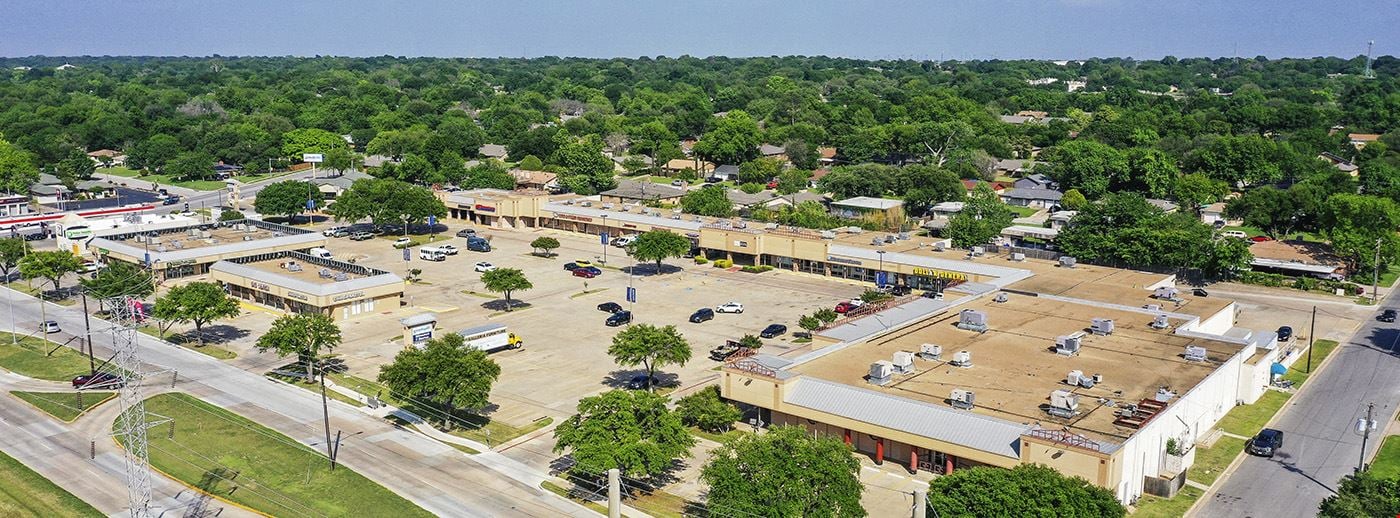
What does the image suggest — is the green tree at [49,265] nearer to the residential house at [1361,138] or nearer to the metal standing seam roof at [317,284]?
the metal standing seam roof at [317,284]

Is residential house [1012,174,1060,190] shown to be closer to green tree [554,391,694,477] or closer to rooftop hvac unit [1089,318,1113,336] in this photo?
rooftop hvac unit [1089,318,1113,336]

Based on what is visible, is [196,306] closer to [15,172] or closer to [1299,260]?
[1299,260]

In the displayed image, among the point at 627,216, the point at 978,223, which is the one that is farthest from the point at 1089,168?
the point at 627,216

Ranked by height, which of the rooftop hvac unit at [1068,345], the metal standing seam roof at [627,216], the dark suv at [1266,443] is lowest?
the dark suv at [1266,443]

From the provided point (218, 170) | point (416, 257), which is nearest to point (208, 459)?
point (416, 257)

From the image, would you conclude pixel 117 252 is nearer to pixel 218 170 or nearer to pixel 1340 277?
pixel 218 170

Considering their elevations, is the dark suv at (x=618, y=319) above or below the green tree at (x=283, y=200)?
below

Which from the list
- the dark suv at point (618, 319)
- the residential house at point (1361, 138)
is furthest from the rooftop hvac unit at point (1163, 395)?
the residential house at point (1361, 138)
